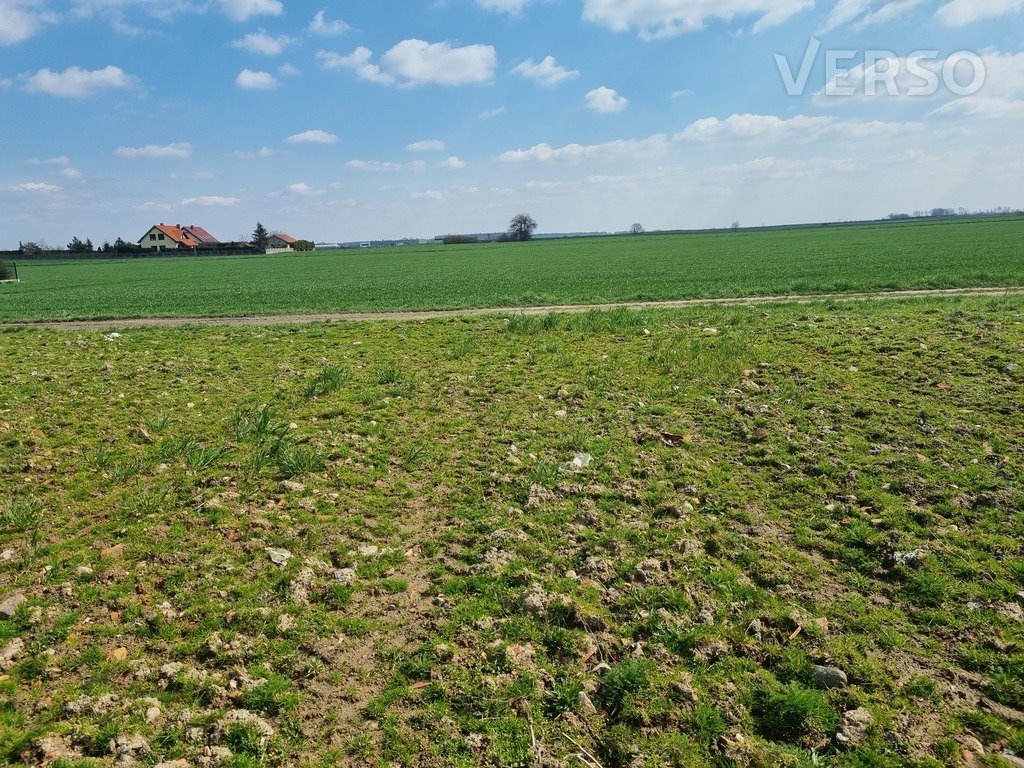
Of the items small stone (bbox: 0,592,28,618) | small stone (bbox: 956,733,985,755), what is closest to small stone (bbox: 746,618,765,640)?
small stone (bbox: 956,733,985,755)

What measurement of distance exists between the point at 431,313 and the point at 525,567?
17.8 meters

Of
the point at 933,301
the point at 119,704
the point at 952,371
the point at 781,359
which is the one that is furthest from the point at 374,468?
the point at 933,301

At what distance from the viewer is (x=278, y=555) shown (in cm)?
582

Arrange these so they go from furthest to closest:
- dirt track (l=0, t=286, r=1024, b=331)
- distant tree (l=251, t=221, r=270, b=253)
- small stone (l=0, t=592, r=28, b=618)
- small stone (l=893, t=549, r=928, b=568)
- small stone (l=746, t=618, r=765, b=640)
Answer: distant tree (l=251, t=221, r=270, b=253), dirt track (l=0, t=286, r=1024, b=331), small stone (l=893, t=549, r=928, b=568), small stone (l=0, t=592, r=28, b=618), small stone (l=746, t=618, r=765, b=640)

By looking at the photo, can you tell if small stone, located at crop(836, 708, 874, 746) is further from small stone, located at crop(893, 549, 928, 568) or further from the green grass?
small stone, located at crop(893, 549, 928, 568)

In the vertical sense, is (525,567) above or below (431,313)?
below

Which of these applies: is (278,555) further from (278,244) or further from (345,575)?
(278,244)

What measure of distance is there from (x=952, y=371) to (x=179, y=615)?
11.8 m

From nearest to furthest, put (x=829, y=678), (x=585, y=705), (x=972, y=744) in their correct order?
(x=972, y=744) → (x=585, y=705) → (x=829, y=678)

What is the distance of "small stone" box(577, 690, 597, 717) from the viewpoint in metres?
3.99

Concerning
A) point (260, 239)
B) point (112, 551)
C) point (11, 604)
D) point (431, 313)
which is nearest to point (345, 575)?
point (112, 551)

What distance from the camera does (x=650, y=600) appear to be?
5082 millimetres

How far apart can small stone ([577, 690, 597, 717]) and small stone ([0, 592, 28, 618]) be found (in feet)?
15.1

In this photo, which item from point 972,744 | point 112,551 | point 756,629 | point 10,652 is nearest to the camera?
point 972,744
